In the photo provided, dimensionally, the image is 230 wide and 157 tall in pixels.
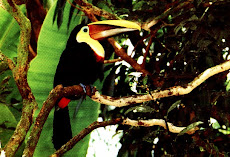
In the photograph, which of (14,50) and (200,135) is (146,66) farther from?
(14,50)

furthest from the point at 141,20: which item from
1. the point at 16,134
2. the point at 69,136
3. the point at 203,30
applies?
the point at 16,134

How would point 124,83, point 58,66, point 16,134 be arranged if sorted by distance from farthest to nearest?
1. point 124,83
2. point 58,66
3. point 16,134

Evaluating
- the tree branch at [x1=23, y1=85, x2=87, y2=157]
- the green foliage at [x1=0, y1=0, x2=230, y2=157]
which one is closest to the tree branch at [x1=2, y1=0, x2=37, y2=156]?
the tree branch at [x1=23, y1=85, x2=87, y2=157]

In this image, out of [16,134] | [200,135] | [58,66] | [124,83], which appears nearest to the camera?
[16,134]

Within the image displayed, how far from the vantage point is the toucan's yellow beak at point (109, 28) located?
3.90ft

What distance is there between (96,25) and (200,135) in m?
0.63

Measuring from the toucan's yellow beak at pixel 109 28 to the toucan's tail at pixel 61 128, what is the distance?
381 mm

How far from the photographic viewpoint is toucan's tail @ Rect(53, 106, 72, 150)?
52.7 inches

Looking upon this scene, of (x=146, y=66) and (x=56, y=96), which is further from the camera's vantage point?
(x=146, y=66)

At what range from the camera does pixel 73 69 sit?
1.30 metres

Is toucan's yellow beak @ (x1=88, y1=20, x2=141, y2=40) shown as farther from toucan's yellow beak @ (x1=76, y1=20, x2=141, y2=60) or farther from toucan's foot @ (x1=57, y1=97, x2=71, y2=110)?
toucan's foot @ (x1=57, y1=97, x2=71, y2=110)

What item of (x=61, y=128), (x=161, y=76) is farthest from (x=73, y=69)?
(x=161, y=76)

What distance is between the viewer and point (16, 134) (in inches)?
39.1

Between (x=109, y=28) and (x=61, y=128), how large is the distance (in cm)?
52
